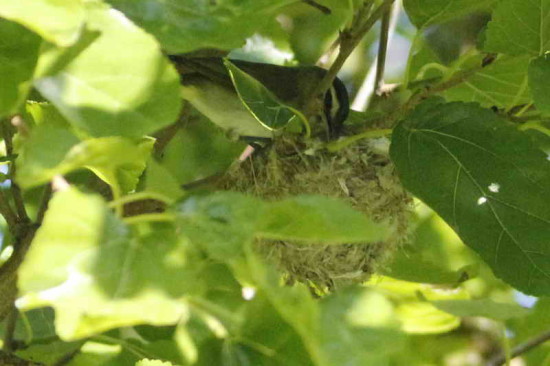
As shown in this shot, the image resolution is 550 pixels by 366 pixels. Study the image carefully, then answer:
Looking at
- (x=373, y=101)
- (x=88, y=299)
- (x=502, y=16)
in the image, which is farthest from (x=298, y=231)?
(x=373, y=101)

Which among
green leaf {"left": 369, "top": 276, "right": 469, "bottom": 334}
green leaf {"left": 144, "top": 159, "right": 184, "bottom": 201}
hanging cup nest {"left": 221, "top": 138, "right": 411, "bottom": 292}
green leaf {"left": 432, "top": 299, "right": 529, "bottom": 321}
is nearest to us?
green leaf {"left": 144, "top": 159, "right": 184, "bottom": 201}

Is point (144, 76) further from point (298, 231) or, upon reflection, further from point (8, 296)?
point (8, 296)

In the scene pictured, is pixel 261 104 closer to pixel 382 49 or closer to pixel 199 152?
pixel 382 49

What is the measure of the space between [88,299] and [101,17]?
0.99 ft

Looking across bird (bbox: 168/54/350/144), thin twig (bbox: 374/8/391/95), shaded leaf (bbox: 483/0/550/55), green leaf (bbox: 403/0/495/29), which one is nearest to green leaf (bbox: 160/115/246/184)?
bird (bbox: 168/54/350/144)

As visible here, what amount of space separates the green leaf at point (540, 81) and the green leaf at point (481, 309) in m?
0.31

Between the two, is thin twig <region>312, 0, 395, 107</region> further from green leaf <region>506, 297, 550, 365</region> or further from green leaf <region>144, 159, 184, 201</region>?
green leaf <region>506, 297, 550, 365</region>

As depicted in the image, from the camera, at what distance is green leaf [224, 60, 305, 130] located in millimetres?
1604

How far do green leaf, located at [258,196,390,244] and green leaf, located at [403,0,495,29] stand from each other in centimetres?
89

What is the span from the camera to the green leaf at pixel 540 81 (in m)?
1.36

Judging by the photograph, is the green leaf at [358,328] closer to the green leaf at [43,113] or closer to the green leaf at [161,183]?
the green leaf at [161,183]

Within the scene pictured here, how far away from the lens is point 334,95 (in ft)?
8.36

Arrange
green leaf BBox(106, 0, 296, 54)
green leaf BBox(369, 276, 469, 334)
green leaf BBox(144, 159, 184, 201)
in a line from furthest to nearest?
green leaf BBox(369, 276, 469, 334) < green leaf BBox(106, 0, 296, 54) < green leaf BBox(144, 159, 184, 201)

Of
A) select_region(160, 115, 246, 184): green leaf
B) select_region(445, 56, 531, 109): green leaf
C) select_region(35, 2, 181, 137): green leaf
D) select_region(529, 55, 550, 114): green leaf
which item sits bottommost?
select_region(160, 115, 246, 184): green leaf
